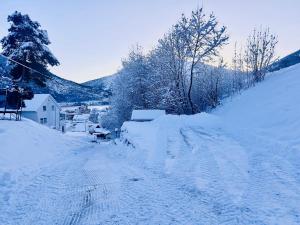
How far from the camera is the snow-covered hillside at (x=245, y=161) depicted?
5.60 meters

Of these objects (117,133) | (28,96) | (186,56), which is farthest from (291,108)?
(117,133)

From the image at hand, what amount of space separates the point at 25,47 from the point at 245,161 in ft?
76.4

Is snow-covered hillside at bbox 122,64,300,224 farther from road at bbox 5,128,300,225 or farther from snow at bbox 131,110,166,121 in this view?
snow at bbox 131,110,166,121

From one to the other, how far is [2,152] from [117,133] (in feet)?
112

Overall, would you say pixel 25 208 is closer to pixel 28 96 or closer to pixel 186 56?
pixel 28 96

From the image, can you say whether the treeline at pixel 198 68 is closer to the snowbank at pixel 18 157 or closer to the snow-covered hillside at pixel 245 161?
the snow-covered hillside at pixel 245 161

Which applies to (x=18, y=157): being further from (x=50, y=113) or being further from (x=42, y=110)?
(x=50, y=113)

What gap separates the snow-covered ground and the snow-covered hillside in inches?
0.7

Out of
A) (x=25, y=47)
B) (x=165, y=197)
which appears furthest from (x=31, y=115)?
(x=165, y=197)

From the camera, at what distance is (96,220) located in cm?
554

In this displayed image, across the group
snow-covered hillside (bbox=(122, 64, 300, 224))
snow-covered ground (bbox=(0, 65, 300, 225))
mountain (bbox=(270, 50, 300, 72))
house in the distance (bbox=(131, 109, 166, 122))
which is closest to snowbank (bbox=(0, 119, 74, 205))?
snow-covered ground (bbox=(0, 65, 300, 225))

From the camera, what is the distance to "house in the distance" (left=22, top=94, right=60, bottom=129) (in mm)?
42750

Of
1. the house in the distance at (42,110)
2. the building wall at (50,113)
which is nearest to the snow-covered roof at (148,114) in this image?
the house in the distance at (42,110)

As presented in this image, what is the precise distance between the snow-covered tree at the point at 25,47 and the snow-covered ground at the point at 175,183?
1403cm
